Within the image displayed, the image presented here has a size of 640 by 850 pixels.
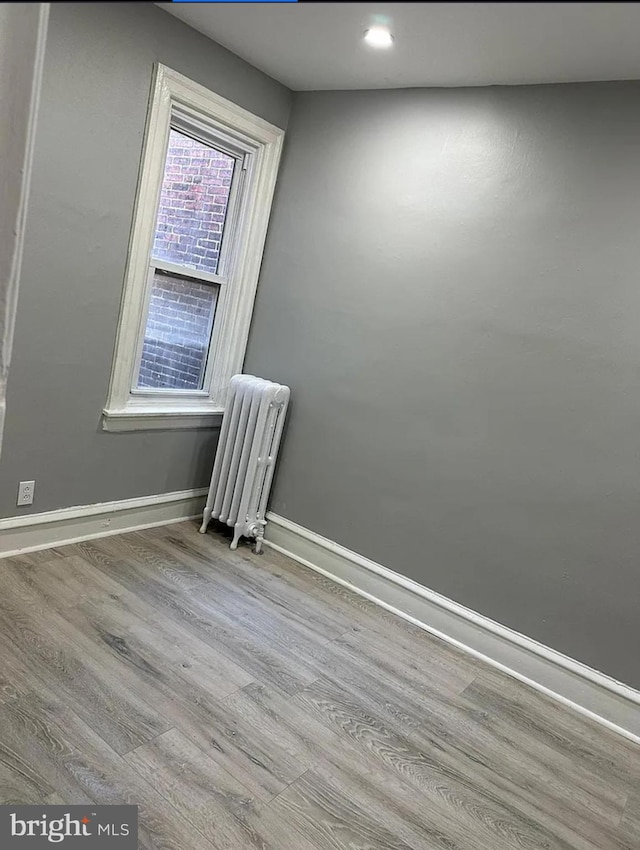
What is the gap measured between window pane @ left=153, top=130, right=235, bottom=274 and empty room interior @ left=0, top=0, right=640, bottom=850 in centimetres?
2

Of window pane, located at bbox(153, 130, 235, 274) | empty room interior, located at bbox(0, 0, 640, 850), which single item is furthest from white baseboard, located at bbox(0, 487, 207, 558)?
window pane, located at bbox(153, 130, 235, 274)

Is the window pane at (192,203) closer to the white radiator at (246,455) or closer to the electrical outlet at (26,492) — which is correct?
the white radiator at (246,455)

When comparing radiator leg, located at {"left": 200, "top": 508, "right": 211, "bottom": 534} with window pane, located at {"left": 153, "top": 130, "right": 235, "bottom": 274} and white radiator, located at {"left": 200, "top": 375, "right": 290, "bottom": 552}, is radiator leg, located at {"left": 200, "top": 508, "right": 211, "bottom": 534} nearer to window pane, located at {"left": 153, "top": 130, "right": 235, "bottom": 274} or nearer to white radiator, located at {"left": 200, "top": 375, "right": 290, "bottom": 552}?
white radiator, located at {"left": 200, "top": 375, "right": 290, "bottom": 552}

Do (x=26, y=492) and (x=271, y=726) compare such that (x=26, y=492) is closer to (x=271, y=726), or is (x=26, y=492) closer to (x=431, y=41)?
(x=271, y=726)

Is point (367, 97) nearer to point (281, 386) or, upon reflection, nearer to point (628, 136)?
point (628, 136)

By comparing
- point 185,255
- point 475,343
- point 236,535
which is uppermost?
point 185,255

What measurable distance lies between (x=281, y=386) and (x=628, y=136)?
183 cm

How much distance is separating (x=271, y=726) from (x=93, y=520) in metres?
1.46

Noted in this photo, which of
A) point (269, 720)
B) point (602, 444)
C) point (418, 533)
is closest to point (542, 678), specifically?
point (418, 533)

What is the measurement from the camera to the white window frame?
2705 mm

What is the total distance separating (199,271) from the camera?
10.4 feet

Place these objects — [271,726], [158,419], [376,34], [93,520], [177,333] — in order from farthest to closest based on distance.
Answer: [177,333] → [158,419] → [93,520] → [271,726] → [376,34]

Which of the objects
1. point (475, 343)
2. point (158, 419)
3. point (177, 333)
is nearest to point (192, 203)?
point (177, 333)

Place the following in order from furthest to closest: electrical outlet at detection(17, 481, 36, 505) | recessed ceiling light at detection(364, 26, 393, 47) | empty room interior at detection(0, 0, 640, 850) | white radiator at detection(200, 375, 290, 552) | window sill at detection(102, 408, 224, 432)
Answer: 1. white radiator at detection(200, 375, 290, 552)
2. window sill at detection(102, 408, 224, 432)
3. electrical outlet at detection(17, 481, 36, 505)
4. empty room interior at detection(0, 0, 640, 850)
5. recessed ceiling light at detection(364, 26, 393, 47)
